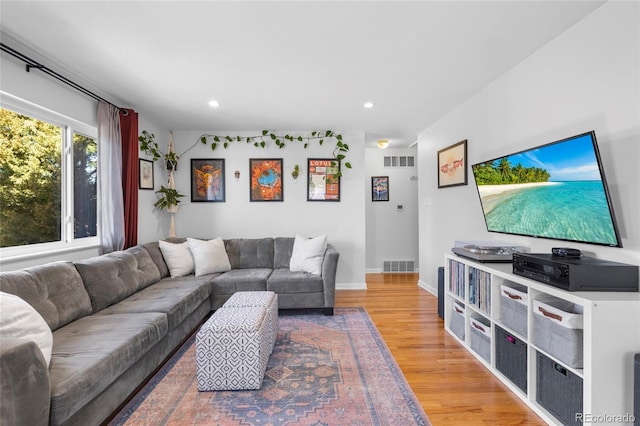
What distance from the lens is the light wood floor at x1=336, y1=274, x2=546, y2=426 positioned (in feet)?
6.03

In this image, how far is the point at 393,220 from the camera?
19.0ft

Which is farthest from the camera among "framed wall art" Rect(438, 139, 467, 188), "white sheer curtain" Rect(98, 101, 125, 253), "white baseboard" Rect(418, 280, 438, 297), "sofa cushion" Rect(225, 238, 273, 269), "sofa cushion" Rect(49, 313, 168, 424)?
"white baseboard" Rect(418, 280, 438, 297)

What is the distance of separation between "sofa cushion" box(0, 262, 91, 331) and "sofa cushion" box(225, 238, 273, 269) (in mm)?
1866

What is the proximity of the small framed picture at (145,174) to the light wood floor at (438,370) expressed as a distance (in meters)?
2.93

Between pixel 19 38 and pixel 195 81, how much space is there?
117 cm

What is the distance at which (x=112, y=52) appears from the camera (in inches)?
90.8

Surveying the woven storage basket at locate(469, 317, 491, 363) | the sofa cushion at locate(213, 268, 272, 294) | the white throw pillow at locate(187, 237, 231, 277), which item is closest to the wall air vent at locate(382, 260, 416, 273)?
the sofa cushion at locate(213, 268, 272, 294)

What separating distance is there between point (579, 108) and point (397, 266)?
4.15 metres

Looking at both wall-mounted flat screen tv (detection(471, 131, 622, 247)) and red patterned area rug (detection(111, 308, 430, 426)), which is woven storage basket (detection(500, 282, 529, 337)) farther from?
red patterned area rug (detection(111, 308, 430, 426))

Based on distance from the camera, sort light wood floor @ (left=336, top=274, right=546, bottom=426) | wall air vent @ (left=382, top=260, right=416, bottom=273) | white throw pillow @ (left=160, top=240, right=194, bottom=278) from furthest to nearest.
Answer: wall air vent @ (left=382, top=260, right=416, bottom=273), white throw pillow @ (left=160, top=240, right=194, bottom=278), light wood floor @ (left=336, top=274, right=546, bottom=426)

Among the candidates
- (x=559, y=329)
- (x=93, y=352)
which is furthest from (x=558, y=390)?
Answer: (x=93, y=352)

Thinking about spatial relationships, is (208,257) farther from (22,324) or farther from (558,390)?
(558,390)

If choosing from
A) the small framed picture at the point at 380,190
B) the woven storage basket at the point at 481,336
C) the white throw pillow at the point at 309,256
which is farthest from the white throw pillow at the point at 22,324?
the small framed picture at the point at 380,190

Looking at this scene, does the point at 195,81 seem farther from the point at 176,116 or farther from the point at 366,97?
the point at 366,97
